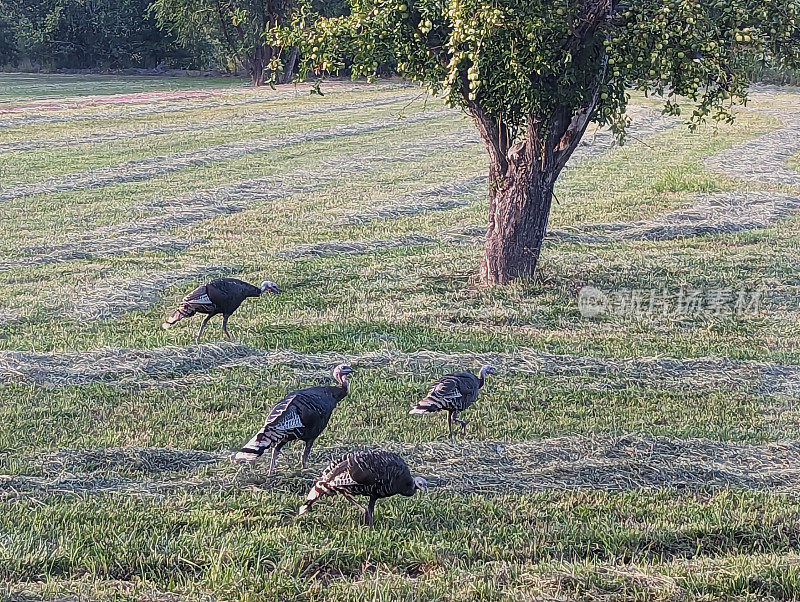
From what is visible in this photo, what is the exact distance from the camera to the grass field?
17.1 feet

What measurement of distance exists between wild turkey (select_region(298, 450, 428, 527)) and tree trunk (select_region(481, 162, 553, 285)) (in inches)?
245

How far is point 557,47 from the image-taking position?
1025 centimetres

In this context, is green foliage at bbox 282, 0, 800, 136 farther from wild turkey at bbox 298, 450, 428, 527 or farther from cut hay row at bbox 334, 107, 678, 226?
wild turkey at bbox 298, 450, 428, 527

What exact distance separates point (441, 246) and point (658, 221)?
165 inches

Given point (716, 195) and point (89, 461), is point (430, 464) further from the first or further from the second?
point (716, 195)

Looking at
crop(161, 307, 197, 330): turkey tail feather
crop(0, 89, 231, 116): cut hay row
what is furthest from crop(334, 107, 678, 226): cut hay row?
crop(0, 89, 231, 116): cut hay row

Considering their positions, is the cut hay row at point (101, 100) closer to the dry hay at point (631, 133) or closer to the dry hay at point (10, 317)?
the dry hay at point (631, 133)

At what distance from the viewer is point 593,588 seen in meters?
4.95

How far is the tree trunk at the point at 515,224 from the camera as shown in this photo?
1126 cm

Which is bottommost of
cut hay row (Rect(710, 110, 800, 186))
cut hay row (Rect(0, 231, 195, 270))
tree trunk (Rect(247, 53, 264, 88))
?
cut hay row (Rect(0, 231, 195, 270))

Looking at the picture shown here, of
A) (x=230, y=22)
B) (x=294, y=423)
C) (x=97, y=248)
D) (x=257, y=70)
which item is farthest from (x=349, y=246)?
(x=257, y=70)

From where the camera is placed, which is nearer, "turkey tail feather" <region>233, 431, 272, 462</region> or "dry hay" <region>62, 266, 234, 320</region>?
"turkey tail feather" <region>233, 431, 272, 462</region>

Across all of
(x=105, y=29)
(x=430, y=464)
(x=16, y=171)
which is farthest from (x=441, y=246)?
(x=105, y=29)

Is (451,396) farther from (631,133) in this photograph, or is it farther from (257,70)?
(257,70)
